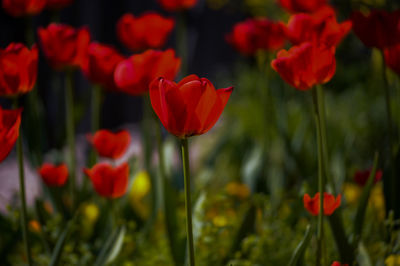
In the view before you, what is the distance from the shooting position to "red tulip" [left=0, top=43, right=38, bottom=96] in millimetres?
610

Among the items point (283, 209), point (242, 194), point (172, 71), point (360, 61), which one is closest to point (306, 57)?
point (172, 71)

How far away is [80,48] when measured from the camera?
85cm

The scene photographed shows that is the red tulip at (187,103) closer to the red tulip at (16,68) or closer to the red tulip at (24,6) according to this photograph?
the red tulip at (16,68)

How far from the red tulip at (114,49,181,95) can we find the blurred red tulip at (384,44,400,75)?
36 centimetres

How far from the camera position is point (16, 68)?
615 millimetres

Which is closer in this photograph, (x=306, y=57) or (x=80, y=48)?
(x=306, y=57)

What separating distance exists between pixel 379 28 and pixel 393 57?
7 centimetres

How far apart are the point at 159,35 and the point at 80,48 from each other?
0.60ft

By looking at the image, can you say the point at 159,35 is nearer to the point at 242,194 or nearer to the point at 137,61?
the point at 137,61

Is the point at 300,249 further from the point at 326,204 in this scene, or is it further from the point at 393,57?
the point at 393,57

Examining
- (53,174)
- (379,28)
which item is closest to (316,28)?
(379,28)

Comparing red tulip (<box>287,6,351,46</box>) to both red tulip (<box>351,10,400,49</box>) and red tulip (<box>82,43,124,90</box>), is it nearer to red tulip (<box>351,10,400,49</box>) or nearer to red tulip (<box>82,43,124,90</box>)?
red tulip (<box>351,10,400,49</box>)

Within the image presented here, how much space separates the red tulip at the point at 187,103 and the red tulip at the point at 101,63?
1.32 feet

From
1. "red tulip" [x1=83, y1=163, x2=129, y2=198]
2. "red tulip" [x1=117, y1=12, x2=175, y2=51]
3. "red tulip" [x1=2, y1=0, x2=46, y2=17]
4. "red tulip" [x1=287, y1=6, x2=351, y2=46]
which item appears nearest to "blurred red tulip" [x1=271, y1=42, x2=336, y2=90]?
"red tulip" [x1=287, y1=6, x2=351, y2=46]
